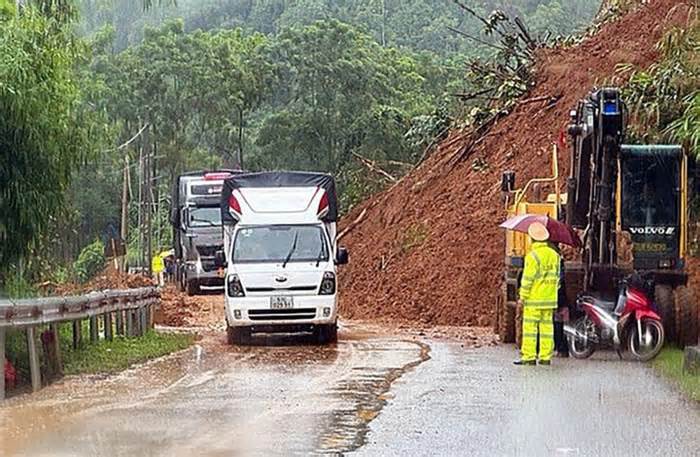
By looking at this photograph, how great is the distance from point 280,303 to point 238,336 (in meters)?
1.20

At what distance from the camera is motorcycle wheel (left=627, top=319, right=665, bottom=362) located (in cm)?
1694

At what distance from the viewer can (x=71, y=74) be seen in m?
19.2

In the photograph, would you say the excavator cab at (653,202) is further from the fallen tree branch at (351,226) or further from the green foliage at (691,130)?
the fallen tree branch at (351,226)

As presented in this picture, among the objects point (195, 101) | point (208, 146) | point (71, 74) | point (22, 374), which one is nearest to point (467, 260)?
point (71, 74)

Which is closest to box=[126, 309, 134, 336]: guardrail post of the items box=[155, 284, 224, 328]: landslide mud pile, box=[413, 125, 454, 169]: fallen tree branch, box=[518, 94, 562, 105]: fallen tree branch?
box=[155, 284, 224, 328]: landslide mud pile

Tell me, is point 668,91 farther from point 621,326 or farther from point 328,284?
point 328,284

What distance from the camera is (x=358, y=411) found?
40.0ft

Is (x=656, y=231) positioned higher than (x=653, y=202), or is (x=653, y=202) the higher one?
(x=653, y=202)

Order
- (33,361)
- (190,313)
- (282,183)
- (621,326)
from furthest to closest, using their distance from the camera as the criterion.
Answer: (190,313) < (282,183) < (621,326) < (33,361)

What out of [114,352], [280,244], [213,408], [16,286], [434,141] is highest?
[434,141]

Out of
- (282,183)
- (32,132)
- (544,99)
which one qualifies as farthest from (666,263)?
(544,99)

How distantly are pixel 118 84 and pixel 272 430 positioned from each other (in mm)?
48672

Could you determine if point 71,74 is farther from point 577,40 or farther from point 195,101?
point 195,101

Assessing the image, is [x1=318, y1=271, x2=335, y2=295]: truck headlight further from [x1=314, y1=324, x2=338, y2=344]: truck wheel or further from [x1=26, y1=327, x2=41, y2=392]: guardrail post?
[x1=26, y1=327, x2=41, y2=392]: guardrail post
